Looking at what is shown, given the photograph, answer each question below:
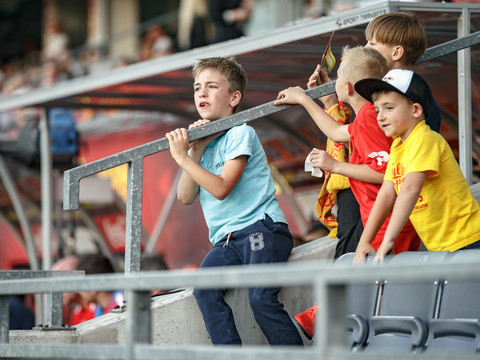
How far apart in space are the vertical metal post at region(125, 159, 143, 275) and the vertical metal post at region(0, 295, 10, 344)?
787 mm

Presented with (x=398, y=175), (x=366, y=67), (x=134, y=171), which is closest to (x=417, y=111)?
(x=398, y=175)

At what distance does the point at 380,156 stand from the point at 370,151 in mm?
52

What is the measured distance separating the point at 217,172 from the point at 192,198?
220 millimetres

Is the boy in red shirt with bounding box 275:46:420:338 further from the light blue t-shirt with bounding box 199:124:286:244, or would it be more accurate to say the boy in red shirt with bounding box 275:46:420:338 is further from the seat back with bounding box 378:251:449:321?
the seat back with bounding box 378:251:449:321

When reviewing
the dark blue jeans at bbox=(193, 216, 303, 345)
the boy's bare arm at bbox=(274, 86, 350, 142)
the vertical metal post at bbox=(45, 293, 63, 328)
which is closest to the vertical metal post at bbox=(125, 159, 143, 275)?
the dark blue jeans at bbox=(193, 216, 303, 345)

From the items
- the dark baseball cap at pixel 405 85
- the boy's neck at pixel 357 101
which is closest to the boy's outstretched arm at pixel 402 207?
the dark baseball cap at pixel 405 85

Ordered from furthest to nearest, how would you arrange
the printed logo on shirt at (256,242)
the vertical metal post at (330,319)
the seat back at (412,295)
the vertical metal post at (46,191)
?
the vertical metal post at (46,191) < the printed logo on shirt at (256,242) < the seat back at (412,295) < the vertical metal post at (330,319)

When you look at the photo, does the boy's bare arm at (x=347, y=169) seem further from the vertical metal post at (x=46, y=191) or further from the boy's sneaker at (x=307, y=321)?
the vertical metal post at (x=46, y=191)

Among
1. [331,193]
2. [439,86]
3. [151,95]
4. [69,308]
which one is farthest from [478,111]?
[69,308]

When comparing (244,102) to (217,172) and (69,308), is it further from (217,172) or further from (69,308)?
(217,172)

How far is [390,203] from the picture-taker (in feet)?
13.1

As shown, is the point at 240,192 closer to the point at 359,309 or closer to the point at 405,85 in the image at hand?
the point at 359,309

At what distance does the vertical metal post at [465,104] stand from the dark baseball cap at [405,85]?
130cm

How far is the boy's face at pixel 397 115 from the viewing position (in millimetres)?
3994
